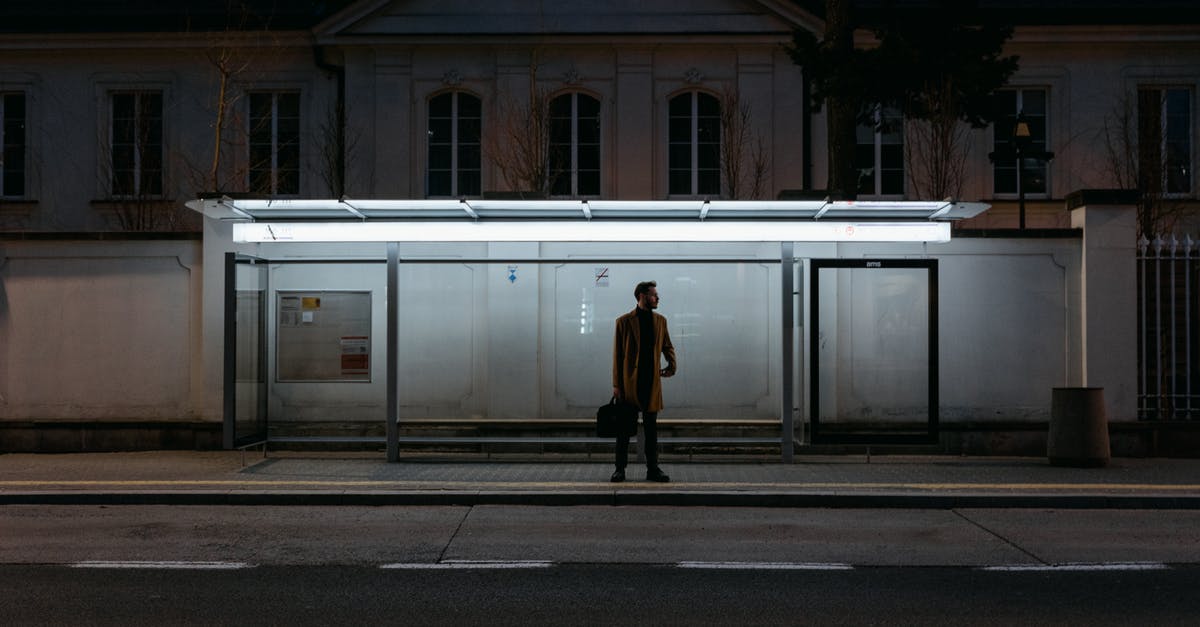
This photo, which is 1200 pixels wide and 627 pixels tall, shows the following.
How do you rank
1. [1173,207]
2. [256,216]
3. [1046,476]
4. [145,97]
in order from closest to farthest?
[1046,476] < [256,216] < [1173,207] < [145,97]

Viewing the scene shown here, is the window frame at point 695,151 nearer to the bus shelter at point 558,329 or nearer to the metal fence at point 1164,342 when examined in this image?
the bus shelter at point 558,329

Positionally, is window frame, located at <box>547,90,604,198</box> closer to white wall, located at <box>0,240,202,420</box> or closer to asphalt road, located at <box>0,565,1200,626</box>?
white wall, located at <box>0,240,202,420</box>

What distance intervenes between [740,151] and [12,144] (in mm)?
14840

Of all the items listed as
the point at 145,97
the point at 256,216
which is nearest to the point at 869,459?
the point at 256,216

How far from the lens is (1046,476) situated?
12.2 metres

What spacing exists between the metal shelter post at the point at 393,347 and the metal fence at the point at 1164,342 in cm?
886

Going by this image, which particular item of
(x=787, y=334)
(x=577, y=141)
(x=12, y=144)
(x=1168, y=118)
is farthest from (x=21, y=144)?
(x=1168, y=118)

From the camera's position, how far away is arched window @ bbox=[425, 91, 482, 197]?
75.8ft

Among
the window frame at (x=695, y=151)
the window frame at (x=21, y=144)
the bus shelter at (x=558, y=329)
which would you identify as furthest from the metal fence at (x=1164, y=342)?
the window frame at (x=21, y=144)

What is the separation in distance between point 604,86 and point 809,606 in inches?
687

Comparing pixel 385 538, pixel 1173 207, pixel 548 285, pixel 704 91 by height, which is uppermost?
pixel 704 91

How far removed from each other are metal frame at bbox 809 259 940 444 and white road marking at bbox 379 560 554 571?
5794 millimetres

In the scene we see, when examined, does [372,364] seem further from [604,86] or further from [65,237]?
[604,86]

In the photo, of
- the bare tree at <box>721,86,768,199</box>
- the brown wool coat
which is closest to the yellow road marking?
the brown wool coat
